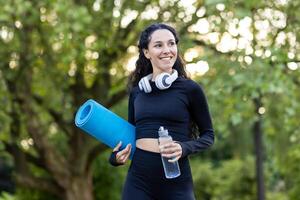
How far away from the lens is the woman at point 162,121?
10.9 feet

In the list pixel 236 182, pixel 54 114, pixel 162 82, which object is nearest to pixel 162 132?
pixel 162 82

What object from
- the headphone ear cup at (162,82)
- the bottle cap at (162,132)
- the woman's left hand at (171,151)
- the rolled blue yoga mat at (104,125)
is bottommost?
the woman's left hand at (171,151)

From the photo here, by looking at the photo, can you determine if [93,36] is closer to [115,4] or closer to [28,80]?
[115,4]

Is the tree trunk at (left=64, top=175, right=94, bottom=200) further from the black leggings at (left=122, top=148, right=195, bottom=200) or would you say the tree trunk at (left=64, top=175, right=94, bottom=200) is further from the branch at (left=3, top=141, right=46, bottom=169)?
the black leggings at (left=122, top=148, right=195, bottom=200)

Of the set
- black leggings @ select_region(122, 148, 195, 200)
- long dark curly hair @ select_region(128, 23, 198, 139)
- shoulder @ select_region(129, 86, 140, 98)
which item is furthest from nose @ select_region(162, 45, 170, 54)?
black leggings @ select_region(122, 148, 195, 200)

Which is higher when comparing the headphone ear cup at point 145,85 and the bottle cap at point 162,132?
the headphone ear cup at point 145,85

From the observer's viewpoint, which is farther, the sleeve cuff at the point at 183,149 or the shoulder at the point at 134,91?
the shoulder at the point at 134,91

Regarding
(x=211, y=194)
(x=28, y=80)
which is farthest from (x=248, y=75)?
→ (x=211, y=194)

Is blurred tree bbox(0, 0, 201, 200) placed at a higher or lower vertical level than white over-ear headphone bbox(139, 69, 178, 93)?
higher

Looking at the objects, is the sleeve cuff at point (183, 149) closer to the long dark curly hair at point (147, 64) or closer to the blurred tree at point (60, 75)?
the long dark curly hair at point (147, 64)

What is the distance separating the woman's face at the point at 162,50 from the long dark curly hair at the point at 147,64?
43 millimetres

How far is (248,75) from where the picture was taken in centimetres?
741

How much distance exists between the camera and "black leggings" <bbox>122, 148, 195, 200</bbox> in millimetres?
3324

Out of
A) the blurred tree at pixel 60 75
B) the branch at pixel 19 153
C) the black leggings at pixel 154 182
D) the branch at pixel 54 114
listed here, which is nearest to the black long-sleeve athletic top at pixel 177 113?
the black leggings at pixel 154 182
